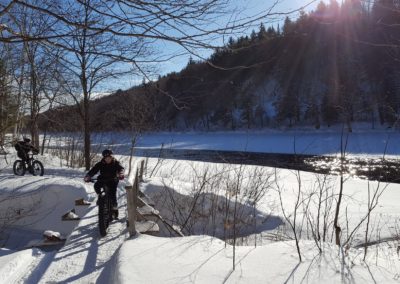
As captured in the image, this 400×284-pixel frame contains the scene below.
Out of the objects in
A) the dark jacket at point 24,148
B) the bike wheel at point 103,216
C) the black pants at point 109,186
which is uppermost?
the dark jacket at point 24,148

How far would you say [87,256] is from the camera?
593 centimetres

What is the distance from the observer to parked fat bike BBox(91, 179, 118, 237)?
6.95 m

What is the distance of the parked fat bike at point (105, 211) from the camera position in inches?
274

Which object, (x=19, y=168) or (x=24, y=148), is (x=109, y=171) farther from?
(x=19, y=168)

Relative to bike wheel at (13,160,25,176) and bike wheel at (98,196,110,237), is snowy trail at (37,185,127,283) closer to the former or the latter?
bike wheel at (98,196,110,237)

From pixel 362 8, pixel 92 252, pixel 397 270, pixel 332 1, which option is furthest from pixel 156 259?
pixel 362 8

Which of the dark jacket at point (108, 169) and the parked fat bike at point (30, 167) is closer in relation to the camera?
the dark jacket at point (108, 169)

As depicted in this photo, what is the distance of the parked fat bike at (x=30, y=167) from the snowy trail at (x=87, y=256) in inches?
260

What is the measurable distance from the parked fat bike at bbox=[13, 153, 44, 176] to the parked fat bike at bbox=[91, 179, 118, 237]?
6.98 meters

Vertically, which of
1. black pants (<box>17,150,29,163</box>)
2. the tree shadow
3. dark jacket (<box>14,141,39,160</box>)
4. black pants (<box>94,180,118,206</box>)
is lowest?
the tree shadow

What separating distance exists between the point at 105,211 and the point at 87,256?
1.29 metres

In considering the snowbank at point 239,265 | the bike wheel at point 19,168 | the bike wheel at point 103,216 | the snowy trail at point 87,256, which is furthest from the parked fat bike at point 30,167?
the snowbank at point 239,265

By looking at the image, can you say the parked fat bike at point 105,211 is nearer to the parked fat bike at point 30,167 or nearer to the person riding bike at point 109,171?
the person riding bike at point 109,171

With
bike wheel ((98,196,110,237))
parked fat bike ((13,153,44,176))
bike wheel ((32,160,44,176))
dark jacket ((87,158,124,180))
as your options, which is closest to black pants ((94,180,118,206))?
dark jacket ((87,158,124,180))
